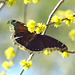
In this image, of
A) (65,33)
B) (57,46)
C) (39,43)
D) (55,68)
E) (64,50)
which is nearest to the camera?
(64,50)

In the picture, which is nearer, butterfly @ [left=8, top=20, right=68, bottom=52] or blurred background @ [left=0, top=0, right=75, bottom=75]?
butterfly @ [left=8, top=20, right=68, bottom=52]

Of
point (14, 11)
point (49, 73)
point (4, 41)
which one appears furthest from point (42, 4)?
point (49, 73)

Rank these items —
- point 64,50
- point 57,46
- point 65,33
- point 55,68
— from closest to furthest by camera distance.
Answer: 1. point 64,50
2. point 57,46
3. point 65,33
4. point 55,68

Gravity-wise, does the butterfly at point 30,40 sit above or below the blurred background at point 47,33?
below

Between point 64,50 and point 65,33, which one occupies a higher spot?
point 65,33

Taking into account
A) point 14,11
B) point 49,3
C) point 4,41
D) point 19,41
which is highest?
point 49,3

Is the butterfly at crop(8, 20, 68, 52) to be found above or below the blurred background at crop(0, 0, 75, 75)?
below

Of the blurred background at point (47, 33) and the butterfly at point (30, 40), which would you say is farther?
the blurred background at point (47, 33)

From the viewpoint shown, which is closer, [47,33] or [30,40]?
[30,40]

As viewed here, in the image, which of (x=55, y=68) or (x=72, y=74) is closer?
(x=72, y=74)

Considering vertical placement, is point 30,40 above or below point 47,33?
below

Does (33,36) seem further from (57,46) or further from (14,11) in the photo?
(14,11)
